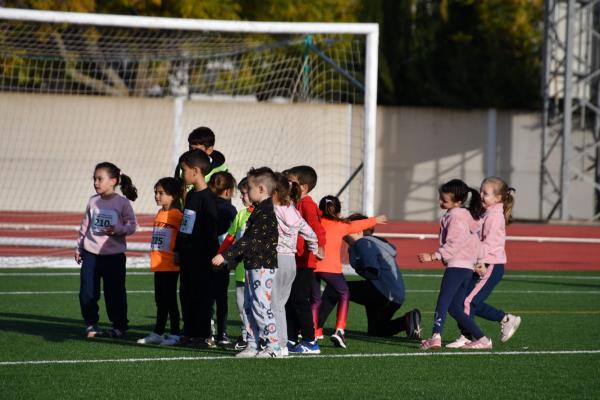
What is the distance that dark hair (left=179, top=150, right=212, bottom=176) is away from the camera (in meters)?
8.95

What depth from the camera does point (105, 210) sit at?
977 cm

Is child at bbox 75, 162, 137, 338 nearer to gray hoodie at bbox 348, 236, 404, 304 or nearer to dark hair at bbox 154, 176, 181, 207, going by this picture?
dark hair at bbox 154, 176, 181, 207

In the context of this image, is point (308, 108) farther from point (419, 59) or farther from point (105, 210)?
point (105, 210)

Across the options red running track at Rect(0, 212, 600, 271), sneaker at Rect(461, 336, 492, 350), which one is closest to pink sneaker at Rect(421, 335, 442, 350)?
sneaker at Rect(461, 336, 492, 350)

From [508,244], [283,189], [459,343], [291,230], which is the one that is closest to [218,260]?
[291,230]

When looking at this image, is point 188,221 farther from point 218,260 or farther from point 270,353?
point 270,353

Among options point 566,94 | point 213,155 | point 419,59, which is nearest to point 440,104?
point 419,59

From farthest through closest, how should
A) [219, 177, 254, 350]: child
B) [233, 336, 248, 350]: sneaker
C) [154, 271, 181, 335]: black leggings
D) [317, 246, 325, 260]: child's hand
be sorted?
1. [154, 271, 181, 335]: black leggings
2. [233, 336, 248, 350]: sneaker
3. [317, 246, 325, 260]: child's hand
4. [219, 177, 254, 350]: child

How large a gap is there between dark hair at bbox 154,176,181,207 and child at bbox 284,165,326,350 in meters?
0.96

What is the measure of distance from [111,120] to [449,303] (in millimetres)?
16151

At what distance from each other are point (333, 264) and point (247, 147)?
13798 mm

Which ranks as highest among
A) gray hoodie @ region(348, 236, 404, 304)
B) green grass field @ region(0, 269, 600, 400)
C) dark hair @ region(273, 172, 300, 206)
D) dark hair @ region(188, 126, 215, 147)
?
dark hair @ region(188, 126, 215, 147)

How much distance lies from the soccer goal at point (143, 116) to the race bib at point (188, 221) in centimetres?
1116

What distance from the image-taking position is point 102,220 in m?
9.70
